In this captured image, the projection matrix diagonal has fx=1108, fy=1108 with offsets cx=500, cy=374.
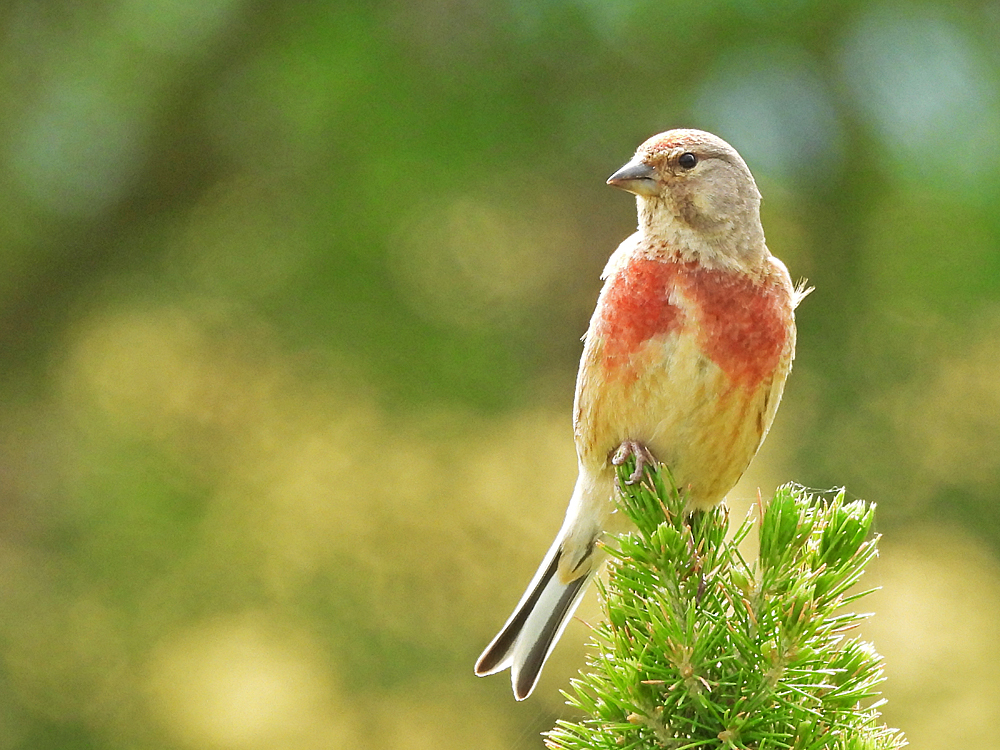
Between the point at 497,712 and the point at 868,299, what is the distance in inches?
88.3

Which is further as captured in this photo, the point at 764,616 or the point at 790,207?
the point at 790,207

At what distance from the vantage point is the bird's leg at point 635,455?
2478 mm

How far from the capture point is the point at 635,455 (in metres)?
2.52

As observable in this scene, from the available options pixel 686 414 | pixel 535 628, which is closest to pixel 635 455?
pixel 686 414

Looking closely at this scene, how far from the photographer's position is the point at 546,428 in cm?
461

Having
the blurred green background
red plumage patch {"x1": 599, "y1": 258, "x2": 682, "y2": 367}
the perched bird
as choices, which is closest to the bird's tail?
the perched bird

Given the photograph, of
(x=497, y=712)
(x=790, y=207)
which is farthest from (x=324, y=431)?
(x=790, y=207)

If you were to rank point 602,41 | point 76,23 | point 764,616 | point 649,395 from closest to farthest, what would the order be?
point 764,616
point 649,395
point 602,41
point 76,23

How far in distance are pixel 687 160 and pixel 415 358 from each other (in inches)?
77.9

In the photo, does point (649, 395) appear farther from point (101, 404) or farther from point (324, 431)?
point (101, 404)

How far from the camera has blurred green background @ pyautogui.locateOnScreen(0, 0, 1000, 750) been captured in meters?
4.32

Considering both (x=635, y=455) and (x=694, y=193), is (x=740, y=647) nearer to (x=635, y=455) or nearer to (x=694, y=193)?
(x=635, y=455)

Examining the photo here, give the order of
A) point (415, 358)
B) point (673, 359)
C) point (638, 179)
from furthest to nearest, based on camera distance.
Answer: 1. point (415, 358)
2. point (638, 179)
3. point (673, 359)

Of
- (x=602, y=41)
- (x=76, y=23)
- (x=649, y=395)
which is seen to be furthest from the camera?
(x=76, y=23)
